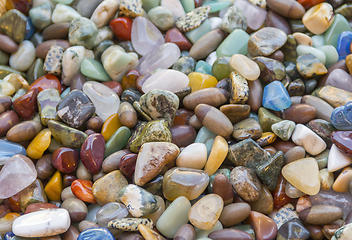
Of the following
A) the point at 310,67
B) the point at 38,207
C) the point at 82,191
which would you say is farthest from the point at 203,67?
the point at 38,207

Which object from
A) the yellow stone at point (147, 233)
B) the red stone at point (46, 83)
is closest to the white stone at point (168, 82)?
the red stone at point (46, 83)

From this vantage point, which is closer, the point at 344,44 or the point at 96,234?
the point at 96,234

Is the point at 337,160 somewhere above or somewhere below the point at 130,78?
below

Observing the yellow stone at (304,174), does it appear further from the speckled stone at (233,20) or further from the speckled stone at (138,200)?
the speckled stone at (233,20)

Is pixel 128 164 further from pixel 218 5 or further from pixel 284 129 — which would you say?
pixel 218 5

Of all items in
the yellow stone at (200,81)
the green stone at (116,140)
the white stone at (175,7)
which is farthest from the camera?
the white stone at (175,7)

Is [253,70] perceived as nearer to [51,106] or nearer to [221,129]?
[221,129]

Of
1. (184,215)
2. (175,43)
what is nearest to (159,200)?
(184,215)
